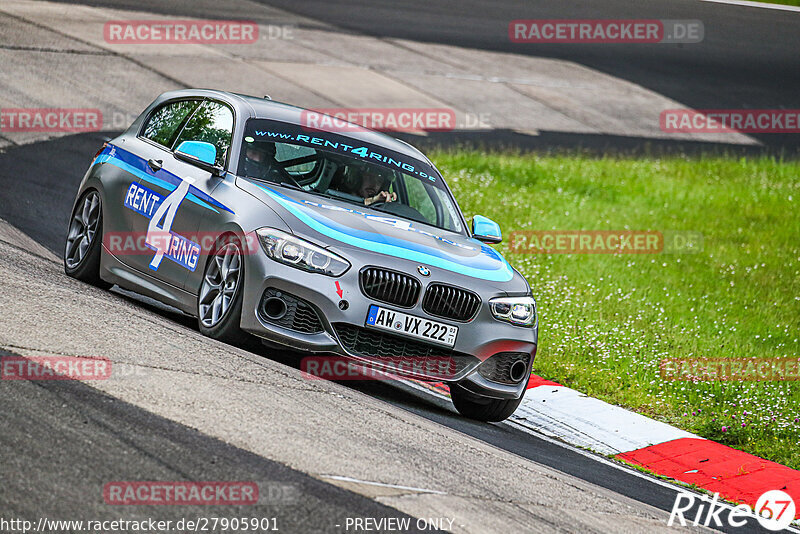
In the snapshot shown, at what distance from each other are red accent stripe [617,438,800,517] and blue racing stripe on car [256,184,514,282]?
192 centimetres

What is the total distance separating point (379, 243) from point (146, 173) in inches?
88.7

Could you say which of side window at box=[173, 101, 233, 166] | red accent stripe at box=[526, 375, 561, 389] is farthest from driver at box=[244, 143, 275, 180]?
red accent stripe at box=[526, 375, 561, 389]

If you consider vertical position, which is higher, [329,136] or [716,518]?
[329,136]

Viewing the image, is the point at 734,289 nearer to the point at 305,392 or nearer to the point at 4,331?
the point at 305,392

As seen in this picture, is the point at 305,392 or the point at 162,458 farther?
the point at 305,392

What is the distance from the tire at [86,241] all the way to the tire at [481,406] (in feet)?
9.91

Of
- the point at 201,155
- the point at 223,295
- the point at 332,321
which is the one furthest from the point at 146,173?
the point at 332,321

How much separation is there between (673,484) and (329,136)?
11.6ft

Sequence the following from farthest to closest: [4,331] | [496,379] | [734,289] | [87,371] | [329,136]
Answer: [734,289]
[329,136]
[496,379]
[4,331]
[87,371]

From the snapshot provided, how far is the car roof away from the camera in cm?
880

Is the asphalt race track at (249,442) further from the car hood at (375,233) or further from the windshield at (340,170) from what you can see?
the windshield at (340,170)

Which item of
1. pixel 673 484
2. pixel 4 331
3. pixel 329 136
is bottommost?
pixel 673 484

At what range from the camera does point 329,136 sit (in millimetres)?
8820

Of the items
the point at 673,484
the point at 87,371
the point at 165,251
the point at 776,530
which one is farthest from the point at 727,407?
the point at 87,371
